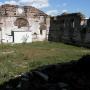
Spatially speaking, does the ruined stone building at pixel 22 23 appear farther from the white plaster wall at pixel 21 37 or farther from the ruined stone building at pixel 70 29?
the ruined stone building at pixel 70 29

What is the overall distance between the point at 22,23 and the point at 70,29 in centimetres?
532

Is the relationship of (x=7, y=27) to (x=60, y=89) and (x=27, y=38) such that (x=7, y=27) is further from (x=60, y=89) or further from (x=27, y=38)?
(x=60, y=89)

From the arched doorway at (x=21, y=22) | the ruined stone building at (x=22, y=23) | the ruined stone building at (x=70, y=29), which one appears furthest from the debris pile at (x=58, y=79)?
the arched doorway at (x=21, y=22)

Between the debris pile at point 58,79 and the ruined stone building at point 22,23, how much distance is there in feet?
58.9

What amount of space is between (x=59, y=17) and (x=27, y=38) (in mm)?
4538

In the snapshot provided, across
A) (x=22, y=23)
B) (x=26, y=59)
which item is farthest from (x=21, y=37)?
(x=26, y=59)

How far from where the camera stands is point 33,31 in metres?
28.2

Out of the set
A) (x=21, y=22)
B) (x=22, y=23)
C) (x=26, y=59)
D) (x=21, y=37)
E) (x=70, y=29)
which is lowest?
(x=26, y=59)

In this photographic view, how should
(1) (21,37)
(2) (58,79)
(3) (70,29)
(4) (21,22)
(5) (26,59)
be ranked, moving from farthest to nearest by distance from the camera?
(4) (21,22), (3) (70,29), (1) (21,37), (5) (26,59), (2) (58,79)

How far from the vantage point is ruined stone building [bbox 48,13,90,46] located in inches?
940

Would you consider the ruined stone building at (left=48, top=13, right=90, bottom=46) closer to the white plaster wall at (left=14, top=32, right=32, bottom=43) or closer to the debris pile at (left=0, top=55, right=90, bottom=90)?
the white plaster wall at (left=14, top=32, right=32, bottom=43)

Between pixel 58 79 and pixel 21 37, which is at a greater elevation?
pixel 21 37

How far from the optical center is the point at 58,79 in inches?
306

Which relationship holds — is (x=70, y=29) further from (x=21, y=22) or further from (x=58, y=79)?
(x=58, y=79)
